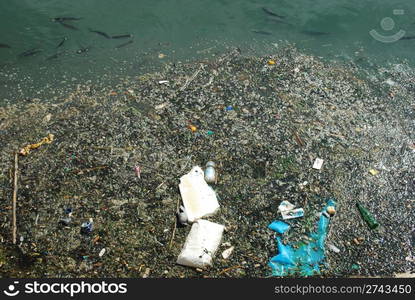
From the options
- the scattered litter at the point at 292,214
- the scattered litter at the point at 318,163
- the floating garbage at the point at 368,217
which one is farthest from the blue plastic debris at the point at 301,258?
the scattered litter at the point at 318,163

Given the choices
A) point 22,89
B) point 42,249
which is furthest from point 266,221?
point 22,89

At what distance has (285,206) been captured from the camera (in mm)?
5734

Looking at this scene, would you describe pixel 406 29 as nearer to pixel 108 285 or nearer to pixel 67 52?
pixel 67 52

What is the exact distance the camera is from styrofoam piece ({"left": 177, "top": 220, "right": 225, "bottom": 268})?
500 centimetres

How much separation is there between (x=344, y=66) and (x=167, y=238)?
606cm

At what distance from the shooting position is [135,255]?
507 centimetres

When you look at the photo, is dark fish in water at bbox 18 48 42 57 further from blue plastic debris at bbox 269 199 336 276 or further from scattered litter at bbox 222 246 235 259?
blue plastic debris at bbox 269 199 336 276

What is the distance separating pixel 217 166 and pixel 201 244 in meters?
1.50

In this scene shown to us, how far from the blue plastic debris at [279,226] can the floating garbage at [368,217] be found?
1266mm

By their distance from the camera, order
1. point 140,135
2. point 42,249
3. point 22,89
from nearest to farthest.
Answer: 1. point 42,249
2. point 140,135
3. point 22,89

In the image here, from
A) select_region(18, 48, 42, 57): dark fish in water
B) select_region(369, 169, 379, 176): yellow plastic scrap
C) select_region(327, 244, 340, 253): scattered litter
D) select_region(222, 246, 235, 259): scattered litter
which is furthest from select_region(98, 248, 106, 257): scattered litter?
select_region(18, 48, 42, 57): dark fish in water

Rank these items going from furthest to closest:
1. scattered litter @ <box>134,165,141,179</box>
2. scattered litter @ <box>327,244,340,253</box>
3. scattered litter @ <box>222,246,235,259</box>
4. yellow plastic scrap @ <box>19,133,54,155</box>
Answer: yellow plastic scrap @ <box>19,133,54,155</box> < scattered litter @ <box>134,165,141,179</box> < scattered litter @ <box>327,244,340,253</box> < scattered litter @ <box>222,246,235,259</box>

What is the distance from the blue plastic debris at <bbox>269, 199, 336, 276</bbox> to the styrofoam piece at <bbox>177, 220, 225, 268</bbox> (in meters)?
0.83

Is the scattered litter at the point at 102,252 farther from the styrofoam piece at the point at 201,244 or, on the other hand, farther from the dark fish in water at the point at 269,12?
the dark fish in water at the point at 269,12
